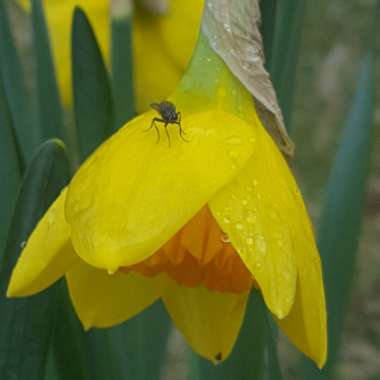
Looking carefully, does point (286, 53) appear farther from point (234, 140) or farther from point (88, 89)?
point (234, 140)

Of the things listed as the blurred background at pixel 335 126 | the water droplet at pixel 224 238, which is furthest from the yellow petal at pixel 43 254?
the blurred background at pixel 335 126

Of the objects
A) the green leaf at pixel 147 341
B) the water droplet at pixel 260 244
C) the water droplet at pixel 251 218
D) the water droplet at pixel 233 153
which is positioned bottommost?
the green leaf at pixel 147 341

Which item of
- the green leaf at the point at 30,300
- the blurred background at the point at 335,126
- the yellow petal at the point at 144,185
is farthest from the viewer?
the blurred background at the point at 335,126

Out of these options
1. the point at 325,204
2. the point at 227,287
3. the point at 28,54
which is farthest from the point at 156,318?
the point at 28,54

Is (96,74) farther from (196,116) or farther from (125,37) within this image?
(196,116)

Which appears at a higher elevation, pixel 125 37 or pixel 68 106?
pixel 125 37

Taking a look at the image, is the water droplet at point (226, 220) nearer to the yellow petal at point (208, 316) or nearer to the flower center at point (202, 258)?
the flower center at point (202, 258)
